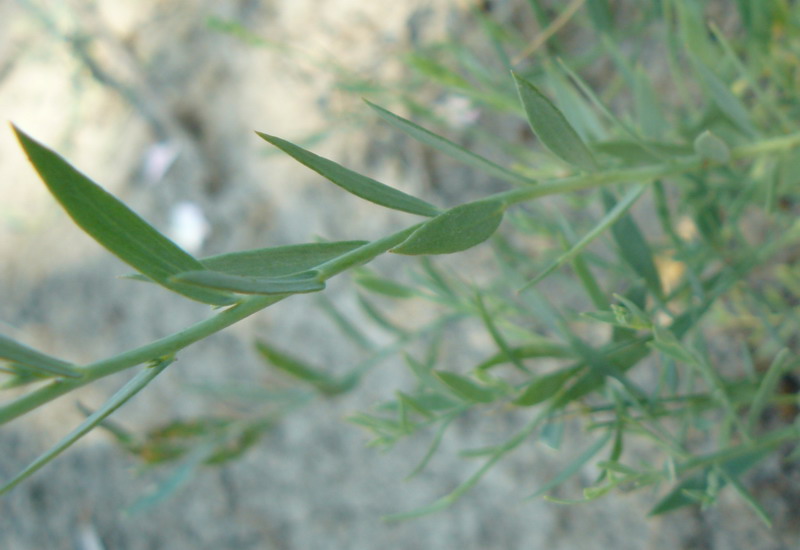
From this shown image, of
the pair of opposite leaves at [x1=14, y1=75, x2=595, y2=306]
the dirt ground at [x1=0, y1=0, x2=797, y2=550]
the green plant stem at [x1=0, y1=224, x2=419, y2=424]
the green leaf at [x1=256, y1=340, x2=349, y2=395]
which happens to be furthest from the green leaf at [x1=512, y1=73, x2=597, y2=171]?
the dirt ground at [x1=0, y1=0, x2=797, y2=550]

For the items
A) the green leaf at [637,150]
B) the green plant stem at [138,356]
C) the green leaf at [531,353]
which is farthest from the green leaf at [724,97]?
the green plant stem at [138,356]

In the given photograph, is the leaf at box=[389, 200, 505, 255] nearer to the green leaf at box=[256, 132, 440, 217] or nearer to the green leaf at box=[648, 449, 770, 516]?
the green leaf at box=[256, 132, 440, 217]

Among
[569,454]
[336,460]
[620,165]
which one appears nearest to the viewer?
[620,165]

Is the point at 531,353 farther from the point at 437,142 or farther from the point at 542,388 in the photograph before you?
the point at 437,142

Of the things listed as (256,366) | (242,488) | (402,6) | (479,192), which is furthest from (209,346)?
(402,6)

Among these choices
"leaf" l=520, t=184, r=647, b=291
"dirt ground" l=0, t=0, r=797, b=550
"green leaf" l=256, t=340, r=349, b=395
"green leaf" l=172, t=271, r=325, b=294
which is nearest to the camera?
"green leaf" l=172, t=271, r=325, b=294

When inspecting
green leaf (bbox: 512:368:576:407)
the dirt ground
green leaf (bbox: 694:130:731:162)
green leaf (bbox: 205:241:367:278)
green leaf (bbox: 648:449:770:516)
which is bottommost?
green leaf (bbox: 648:449:770:516)

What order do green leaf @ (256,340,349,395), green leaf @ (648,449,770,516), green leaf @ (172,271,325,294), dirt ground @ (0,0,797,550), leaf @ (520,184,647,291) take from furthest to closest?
dirt ground @ (0,0,797,550), green leaf @ (256,340,349,395), green leaf @ (648,449,770,516), leaf @ (520,184,647,291), green leaf @ (172,271,325,294)

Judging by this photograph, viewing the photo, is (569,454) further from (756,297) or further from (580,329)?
(756,297)
